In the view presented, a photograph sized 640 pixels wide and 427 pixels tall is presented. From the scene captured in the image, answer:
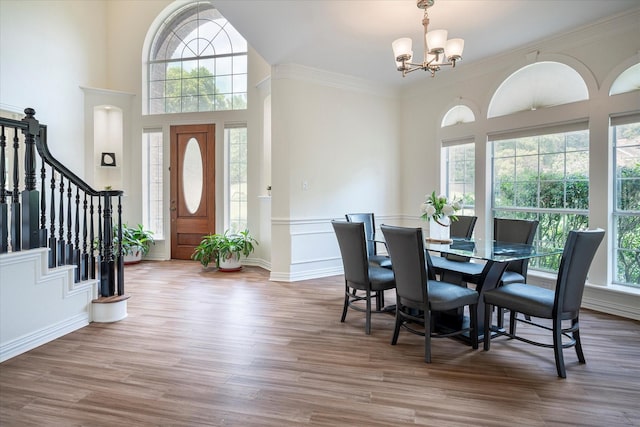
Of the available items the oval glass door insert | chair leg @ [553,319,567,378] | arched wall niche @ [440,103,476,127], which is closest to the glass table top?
chair leg @ [553,319,567,378]

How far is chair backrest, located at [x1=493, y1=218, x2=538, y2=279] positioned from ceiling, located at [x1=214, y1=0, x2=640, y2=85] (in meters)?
2.03

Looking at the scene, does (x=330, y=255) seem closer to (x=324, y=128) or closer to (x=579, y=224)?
(x=324, y=128)

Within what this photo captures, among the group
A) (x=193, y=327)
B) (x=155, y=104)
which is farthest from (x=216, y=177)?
(x=193, y=327)

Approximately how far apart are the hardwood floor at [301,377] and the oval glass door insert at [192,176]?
3172 millimetres

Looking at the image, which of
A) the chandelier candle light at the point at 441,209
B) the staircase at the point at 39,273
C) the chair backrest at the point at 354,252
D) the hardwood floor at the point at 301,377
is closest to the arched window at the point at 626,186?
the hardwood floor at the point at 301,377

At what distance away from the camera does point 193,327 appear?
3.16 metres

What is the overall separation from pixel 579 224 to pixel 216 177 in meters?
5.27

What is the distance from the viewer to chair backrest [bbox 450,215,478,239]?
3.80 meters

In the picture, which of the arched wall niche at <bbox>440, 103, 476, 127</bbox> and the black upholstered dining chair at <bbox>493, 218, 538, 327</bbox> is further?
the arched wall niche at <bbox>440, 103, 476, 127</bbox>

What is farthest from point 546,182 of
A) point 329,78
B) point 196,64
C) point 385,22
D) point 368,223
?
point 196,64

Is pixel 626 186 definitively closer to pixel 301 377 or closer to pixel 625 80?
pixel 625 80

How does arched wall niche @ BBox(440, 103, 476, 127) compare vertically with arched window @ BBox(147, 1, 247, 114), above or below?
below

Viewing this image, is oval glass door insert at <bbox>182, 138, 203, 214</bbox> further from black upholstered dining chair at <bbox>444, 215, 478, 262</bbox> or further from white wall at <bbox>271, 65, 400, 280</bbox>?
black upholstered dining chair at <bbox>444, 215, 478, 262</bbox>

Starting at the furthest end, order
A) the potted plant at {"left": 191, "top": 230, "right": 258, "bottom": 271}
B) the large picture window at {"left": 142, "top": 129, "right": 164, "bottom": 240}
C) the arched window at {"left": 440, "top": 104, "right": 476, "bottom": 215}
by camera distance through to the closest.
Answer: the large picture window at {"left": 142, "top": 129, "right": 164, "bottom": 240}, the potted plant at {"left": 191, "top": 230, "right": 258, "bottom": 271}, the arched window at {"left": 440, "top": 104, "right": 476, "bottom": 215}
